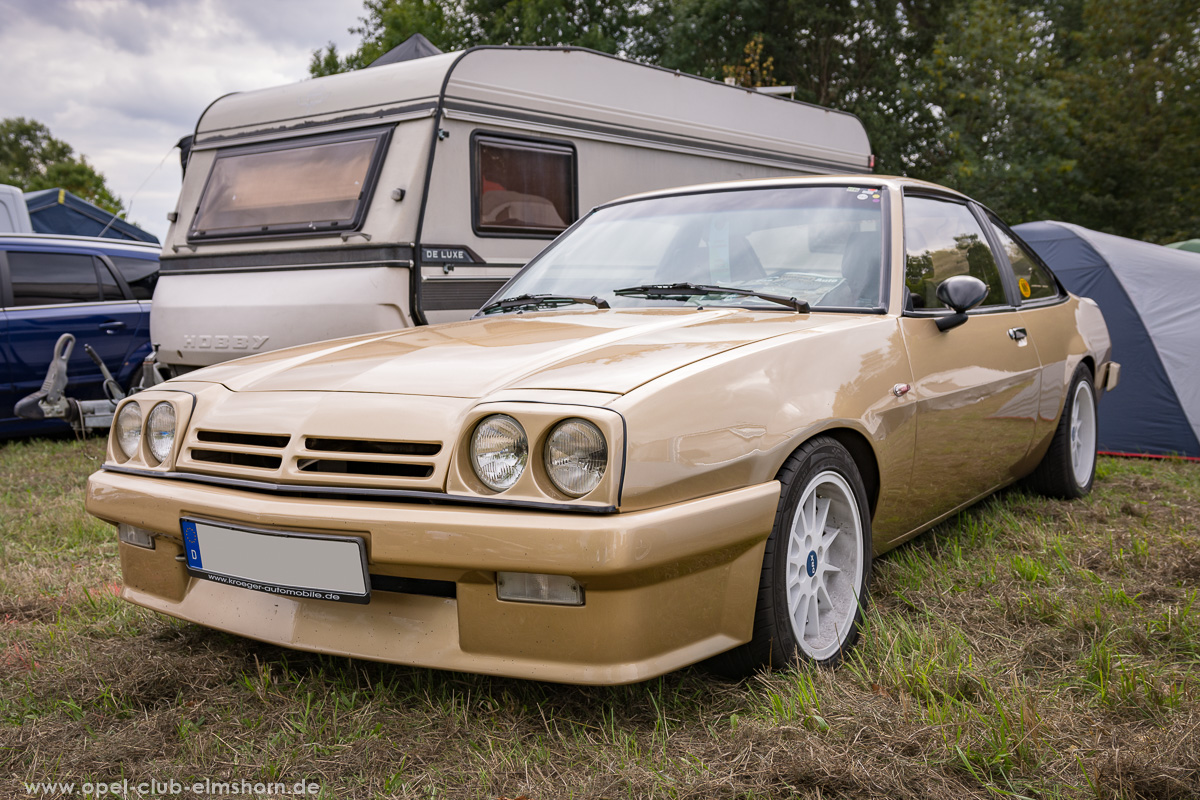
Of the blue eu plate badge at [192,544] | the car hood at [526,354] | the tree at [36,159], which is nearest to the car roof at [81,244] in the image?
the car hood at [526,354]

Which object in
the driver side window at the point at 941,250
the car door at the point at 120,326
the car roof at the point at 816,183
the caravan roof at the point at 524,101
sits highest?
the caravan roof at the point at 524,101

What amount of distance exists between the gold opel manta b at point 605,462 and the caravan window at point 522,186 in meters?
3.12

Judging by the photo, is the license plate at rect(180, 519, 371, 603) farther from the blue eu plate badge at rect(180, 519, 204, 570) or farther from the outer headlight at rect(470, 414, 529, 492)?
the outer headlight at rect(470, 414, 529, 492)

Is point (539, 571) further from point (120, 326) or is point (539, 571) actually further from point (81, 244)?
point (81, 244)

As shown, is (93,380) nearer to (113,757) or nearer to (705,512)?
(113,757)

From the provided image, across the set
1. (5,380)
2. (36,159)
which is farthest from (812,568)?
(36,159)

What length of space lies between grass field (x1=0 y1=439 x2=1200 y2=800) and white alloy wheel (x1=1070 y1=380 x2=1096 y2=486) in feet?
4.39

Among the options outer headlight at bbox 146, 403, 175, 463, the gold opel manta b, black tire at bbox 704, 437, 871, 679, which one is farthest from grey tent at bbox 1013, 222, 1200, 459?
outer headlight at bbox 146, 403, 175, 463

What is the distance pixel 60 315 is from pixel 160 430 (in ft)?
18.8

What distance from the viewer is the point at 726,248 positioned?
3332 mm

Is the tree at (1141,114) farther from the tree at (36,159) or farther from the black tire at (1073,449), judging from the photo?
the tree at (36,159)

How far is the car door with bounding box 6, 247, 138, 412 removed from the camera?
7234mm

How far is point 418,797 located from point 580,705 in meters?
0.49

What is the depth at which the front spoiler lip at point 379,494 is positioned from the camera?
197 centimetres
